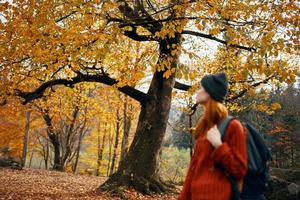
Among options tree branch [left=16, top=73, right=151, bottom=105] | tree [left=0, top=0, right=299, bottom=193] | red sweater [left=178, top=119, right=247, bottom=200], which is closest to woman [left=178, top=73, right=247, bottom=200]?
red sweater [left=178, top=119, right=247, bottom=200]

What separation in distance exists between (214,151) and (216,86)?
27.0 inches

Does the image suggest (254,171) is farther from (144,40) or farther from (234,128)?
(144,40)

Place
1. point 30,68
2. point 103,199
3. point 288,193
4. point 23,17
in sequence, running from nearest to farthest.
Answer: point 23,17, point 288,193, point 103,199, point 30,68

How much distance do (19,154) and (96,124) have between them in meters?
8.03

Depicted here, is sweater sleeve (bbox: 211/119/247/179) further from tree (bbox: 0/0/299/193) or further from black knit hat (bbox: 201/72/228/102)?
tree (bbox: 0/0/299/193)

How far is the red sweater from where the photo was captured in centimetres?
334

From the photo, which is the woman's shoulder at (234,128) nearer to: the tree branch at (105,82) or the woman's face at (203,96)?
the woman's face at (203,96)

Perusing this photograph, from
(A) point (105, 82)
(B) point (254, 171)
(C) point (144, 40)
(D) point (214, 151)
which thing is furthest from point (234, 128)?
(A) point (105, 82)

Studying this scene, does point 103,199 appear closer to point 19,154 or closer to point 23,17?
point 23,17

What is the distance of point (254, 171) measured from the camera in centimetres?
341

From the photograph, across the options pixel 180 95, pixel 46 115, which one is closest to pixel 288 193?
pixel 180 95

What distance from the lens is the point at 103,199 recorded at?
1152 cm

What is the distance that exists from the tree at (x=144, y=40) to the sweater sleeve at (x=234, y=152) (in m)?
3.57

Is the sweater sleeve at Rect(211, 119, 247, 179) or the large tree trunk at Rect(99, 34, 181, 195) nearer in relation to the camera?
the sweater sleeve at Rect(211, 119, 247, 179)
